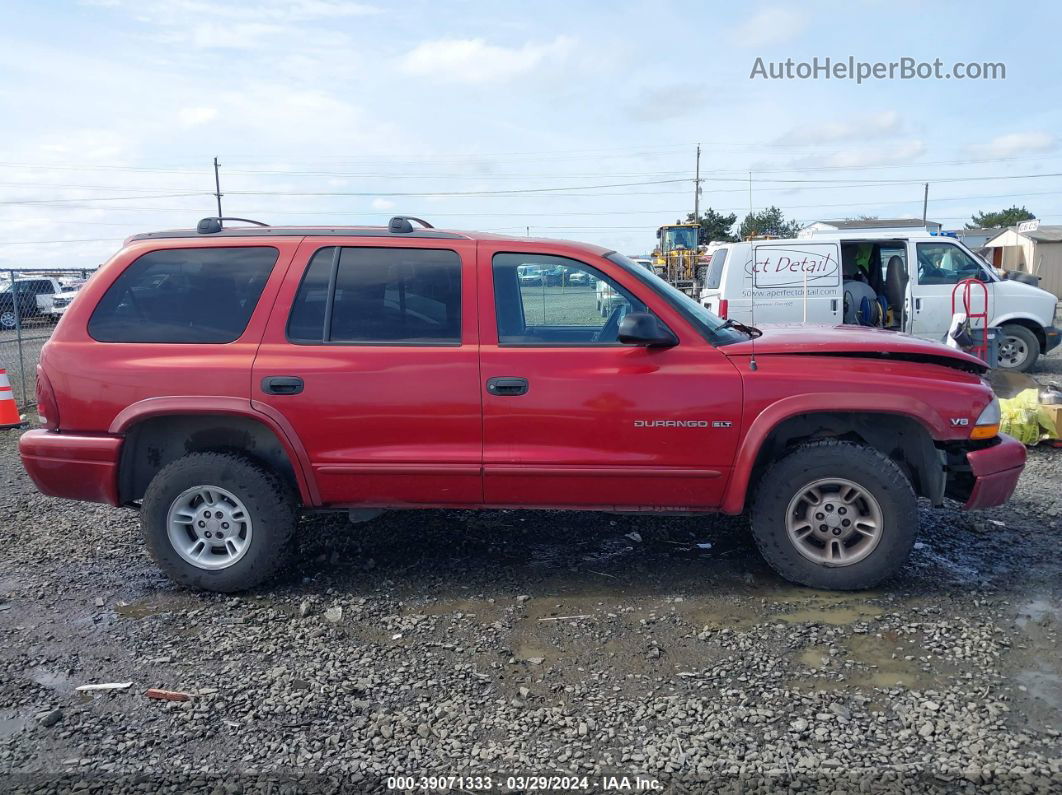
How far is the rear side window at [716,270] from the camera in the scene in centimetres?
1118

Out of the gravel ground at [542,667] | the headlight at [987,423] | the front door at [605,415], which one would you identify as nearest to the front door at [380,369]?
the front door at [605,415]

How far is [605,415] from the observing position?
13.3 feet

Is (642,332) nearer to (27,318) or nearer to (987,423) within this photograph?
(987,423)

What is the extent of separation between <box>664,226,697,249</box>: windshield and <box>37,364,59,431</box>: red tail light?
31738mm

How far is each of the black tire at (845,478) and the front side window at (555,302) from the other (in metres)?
1.12

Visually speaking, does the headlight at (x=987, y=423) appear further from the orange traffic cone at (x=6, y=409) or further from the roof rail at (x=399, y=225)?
the orange traffic cone at (x=6, y=409)

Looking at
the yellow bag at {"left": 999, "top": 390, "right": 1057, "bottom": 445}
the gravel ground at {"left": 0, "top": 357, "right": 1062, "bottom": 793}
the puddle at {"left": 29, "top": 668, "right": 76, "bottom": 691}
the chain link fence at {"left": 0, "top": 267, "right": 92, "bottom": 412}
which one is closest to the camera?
the gravel ground at {"left": 0, "top": 357, "right": 1062, "bottom": 793}

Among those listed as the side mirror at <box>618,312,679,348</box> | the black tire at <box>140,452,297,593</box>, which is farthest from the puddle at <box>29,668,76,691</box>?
the side mirror at <box>618,312,679,348</box>

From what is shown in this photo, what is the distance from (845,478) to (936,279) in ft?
25.9

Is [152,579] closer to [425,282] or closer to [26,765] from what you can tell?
[26,765]

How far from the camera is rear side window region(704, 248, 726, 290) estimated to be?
1118 centimetres

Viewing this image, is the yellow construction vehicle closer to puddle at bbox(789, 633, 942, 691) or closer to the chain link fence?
the chain link fence

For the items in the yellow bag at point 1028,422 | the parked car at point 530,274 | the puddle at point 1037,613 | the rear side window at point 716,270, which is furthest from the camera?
the rear side window at point 716,270

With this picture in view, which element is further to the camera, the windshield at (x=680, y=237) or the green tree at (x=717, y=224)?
the green tree at (x=717, y=224)
